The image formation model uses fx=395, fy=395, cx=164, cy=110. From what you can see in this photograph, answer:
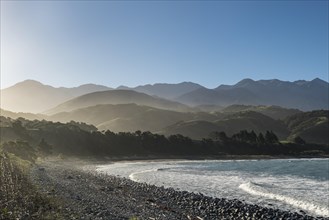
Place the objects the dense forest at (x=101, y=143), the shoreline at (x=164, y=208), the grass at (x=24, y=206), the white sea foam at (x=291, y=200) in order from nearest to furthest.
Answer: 1. the grass at (x=24, y=206)
2. the shoreline at (x=164, y=208)
3. the white sea foam at (x=291, y=200)
4. the dense forest at (x=101, y=143)

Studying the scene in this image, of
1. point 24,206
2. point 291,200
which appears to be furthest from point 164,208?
point 291,200

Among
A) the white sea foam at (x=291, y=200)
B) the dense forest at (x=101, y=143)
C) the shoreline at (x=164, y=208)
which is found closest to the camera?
the shoreline at (x=164, y=208)

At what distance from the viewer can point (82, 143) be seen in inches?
6255

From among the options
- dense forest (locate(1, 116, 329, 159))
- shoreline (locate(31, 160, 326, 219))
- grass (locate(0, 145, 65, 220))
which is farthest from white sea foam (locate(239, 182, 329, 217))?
dense forest (locate(1, 116, 329, 159))

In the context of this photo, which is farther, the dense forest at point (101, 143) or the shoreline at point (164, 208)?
the dense forest at point (101, 143)

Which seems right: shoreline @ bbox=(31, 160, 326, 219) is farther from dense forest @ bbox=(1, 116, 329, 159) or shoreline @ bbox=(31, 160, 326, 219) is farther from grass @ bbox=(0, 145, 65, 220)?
dense forest @ bbox=(1, 116, 329, 159)

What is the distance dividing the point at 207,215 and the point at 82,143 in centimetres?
13406

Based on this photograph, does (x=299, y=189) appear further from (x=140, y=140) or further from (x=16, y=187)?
(x=140, y=140)

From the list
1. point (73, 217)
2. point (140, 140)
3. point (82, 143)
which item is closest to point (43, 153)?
point (82, 143)

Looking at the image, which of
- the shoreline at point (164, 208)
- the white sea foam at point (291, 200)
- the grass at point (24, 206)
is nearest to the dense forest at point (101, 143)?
the white sea foam at point (291, 200)

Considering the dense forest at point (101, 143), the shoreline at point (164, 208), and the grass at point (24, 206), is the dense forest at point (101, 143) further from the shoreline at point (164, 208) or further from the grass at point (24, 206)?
the grass at point (24, 206)

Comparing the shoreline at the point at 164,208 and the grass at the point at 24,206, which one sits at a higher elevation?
the grass at the point at 24,206

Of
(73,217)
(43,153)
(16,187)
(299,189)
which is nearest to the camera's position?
(73,217)

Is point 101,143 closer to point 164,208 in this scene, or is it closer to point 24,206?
point 164,208
